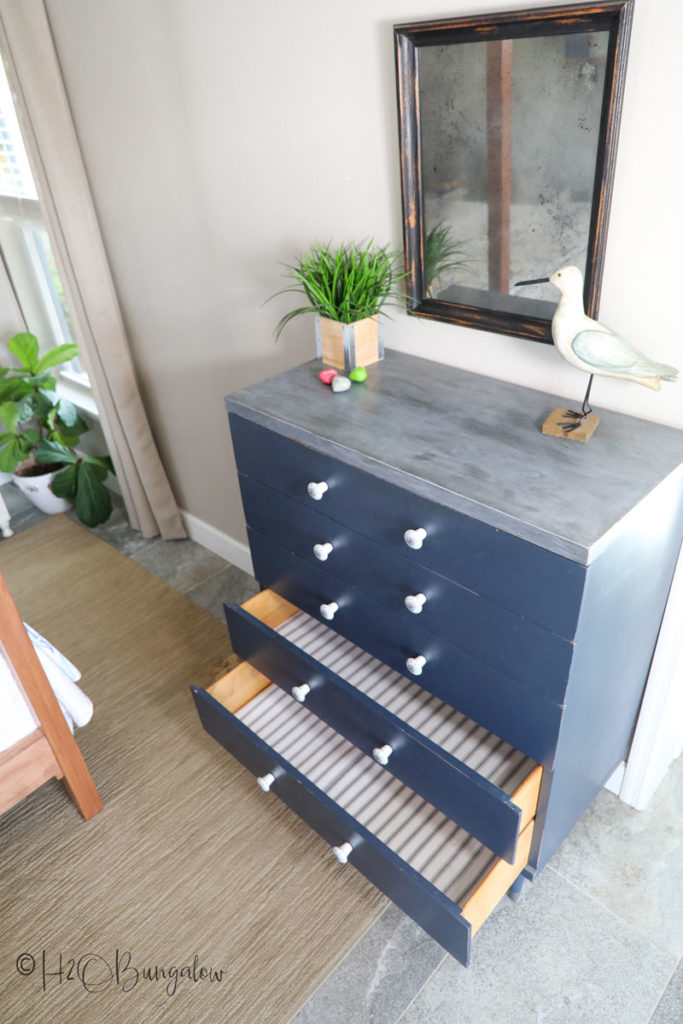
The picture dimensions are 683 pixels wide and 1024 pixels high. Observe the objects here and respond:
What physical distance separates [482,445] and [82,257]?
4.92ft

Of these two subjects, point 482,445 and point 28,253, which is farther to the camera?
point 28,253

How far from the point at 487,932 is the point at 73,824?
0.95 meters

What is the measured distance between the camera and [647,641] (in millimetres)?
1315

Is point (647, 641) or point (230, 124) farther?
point (230, 124)

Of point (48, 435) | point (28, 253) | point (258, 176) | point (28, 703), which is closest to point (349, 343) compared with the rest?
point (258, 176)

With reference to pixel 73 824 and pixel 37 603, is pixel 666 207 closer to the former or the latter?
pixel 73 824

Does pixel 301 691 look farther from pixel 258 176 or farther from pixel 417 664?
pixel 258 176

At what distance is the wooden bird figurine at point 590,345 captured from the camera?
1.08m

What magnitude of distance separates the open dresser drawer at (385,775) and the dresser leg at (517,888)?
5.2 inches

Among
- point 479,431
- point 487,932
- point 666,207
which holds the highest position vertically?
point 666,207

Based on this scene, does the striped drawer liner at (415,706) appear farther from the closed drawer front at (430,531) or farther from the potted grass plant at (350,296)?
the potted grass plant at (350,296)

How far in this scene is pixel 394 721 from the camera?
1.25 meters

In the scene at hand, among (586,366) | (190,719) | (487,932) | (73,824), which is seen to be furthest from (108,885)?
(586,366)

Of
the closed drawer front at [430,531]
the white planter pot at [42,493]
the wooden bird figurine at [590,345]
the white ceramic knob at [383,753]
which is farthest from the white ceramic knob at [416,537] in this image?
the white planter pot at [42,493]
